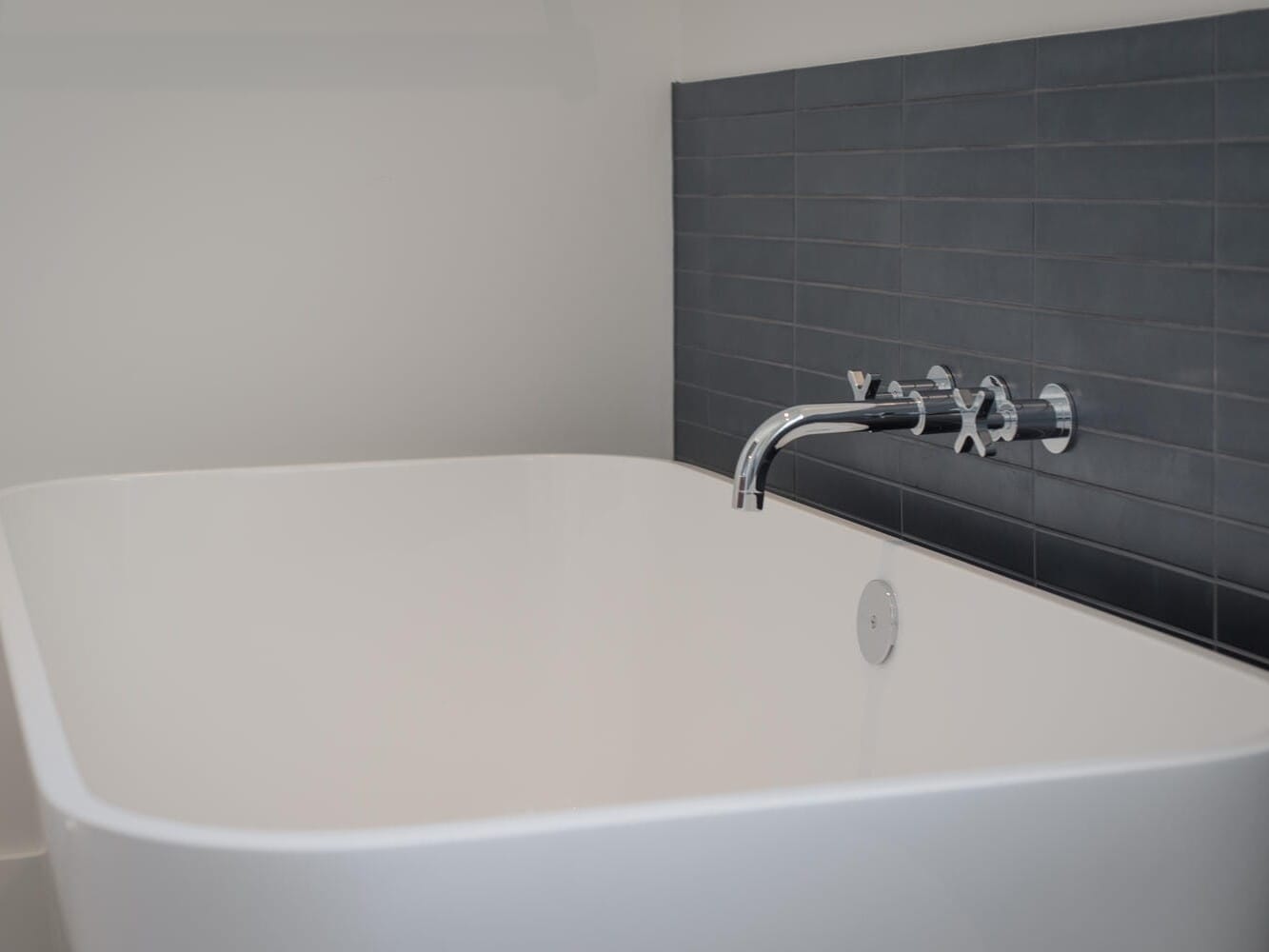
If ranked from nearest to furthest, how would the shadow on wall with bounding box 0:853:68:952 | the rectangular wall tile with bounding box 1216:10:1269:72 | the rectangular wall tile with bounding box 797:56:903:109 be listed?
the rectangular wall tile with bounding box 1216:10:1269:72 < the rectangular wall tile with bounding box 797:56:903:109 < the shadow on wall with bounding box 0:853:68:952

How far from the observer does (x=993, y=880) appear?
3.84 ft

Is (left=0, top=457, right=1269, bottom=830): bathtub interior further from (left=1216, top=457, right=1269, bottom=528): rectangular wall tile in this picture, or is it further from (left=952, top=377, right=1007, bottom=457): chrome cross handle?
(left=1216, top=457, right=1269, bottom=528): rectangular wall tile

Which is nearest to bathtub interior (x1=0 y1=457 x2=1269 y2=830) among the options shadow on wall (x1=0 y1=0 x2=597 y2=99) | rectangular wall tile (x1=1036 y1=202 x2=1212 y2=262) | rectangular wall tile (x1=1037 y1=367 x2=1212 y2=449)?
rectangular wall tile (x1=1037 y1=367 x2=1212 y2=449)

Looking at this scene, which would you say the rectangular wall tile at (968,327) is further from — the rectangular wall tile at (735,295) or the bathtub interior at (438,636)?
the rectangular wall tile at (735,295)

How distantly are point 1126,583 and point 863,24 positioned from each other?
3.23 ft

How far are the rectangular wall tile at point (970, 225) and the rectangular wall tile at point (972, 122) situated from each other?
8 centimetres

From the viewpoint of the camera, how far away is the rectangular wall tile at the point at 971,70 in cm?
188

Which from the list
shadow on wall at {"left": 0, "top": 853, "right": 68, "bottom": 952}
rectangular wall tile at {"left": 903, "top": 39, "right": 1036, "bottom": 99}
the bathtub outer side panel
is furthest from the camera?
shadow on wall at {"left": 0, "top": 853, "right": 68, "bottom": 952}

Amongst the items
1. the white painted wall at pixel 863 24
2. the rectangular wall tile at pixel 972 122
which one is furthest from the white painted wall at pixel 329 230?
the rectangular wall tile at pixel 972 122

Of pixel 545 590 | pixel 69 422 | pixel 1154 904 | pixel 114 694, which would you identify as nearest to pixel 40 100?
pixel 69 422

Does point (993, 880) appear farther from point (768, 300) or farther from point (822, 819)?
point (768, 300)

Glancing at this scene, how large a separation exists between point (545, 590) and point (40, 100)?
46.1 inches

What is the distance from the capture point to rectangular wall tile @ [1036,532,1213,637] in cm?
163

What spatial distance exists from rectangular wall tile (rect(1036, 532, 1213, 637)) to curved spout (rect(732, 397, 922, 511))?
0.78 ft
